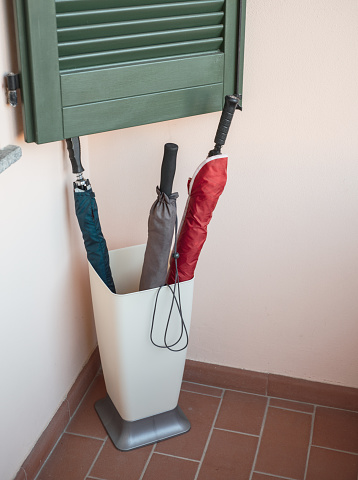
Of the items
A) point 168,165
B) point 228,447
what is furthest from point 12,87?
point 228,447

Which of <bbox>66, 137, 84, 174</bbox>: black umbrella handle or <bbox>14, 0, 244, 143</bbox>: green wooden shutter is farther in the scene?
<bbox>66, 137, 84, 174</bbox>: black umbrella handle

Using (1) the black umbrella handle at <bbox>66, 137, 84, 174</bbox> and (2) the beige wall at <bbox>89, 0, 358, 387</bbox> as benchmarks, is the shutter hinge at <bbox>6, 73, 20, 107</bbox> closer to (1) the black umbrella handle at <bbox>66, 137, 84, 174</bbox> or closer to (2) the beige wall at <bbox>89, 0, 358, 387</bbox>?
(1) the black umbrella handle at <bbox>66, 137, 84, 174</bbox>

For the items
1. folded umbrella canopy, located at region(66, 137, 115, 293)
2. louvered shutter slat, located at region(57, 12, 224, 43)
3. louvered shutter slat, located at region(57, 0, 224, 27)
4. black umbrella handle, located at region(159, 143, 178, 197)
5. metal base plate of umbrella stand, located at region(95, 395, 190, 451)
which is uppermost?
louvered shutter slat, located at region(57, 0, 224, 27)

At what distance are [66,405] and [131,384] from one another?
0.91 feet

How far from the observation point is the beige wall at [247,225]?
5.45 ft

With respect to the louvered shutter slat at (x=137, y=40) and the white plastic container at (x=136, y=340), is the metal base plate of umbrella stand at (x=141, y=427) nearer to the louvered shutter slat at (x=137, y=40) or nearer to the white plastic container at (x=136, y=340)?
the white plastic container at (x=136, y=340)

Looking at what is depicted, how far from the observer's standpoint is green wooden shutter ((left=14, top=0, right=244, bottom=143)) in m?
1.41

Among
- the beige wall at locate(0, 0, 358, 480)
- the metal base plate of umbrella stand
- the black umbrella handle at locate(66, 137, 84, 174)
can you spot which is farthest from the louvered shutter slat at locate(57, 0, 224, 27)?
the metal base plate of umbrella stand

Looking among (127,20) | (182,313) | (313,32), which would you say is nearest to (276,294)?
(182,313)

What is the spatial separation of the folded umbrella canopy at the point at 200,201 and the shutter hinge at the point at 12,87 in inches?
19.6

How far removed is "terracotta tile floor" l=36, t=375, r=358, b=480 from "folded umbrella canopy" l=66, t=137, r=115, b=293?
21.4 inches

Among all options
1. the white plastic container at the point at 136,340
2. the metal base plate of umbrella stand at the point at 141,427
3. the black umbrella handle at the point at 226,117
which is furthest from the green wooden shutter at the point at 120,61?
the metal base plate of umbrella stand at the point at 141,427

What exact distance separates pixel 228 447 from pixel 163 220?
776 mm

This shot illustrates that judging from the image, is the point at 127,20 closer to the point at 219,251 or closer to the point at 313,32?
the point at 313,32
